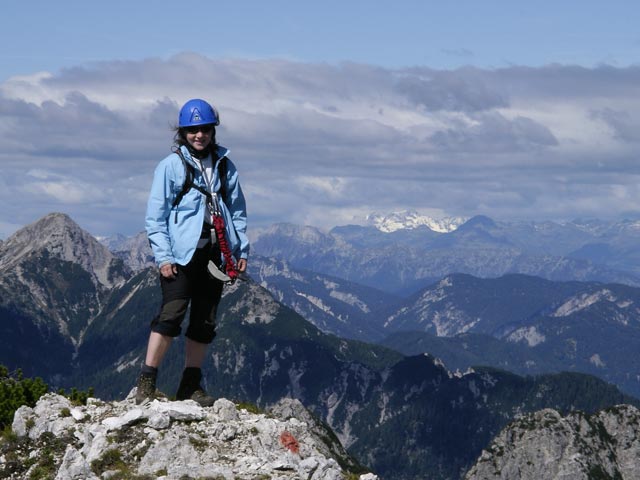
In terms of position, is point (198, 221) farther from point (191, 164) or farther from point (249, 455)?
point (249, 455)

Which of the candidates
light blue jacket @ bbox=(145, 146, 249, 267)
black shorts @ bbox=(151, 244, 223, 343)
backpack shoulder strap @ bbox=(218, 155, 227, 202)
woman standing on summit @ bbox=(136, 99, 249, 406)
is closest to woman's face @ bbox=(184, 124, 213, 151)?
woman standing on summit @ bbox=(136, 99, 249, 406)

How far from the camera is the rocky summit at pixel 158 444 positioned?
65.6ft

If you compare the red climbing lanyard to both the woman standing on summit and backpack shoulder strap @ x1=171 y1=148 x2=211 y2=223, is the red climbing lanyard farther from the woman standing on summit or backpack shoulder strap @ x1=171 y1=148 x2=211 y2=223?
backpack shoulder strap @ x1=171 y1=148 x2=211 y2=223

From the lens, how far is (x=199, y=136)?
22.9 meters

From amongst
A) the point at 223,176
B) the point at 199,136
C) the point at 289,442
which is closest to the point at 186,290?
the point at 223,176

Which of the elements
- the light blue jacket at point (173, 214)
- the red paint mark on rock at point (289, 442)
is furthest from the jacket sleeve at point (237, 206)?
the red paint mark on rock at point (289, 442)

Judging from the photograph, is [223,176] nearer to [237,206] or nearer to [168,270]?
[237,206]

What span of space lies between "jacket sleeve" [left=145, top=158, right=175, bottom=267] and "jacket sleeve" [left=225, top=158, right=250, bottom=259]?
5.51 ft

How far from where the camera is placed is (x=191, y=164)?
75.4 feet

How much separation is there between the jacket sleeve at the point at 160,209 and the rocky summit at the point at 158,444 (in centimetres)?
360

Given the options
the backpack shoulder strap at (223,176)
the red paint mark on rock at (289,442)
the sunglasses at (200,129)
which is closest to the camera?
the red paint mark on rock at (289,442)

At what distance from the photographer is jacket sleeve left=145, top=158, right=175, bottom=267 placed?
73.8ft

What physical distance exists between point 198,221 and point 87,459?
5.88m

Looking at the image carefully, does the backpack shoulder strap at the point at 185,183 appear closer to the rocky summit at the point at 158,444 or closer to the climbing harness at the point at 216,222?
the climbing harness at the point at 216,222
